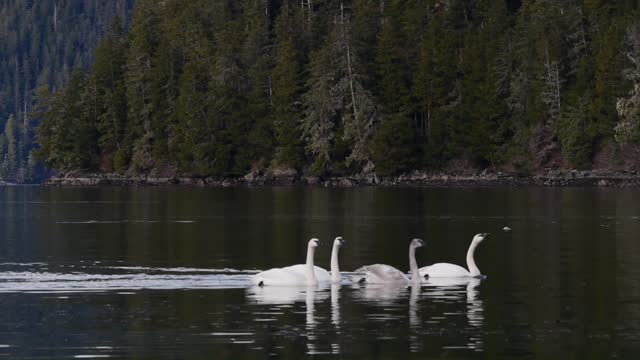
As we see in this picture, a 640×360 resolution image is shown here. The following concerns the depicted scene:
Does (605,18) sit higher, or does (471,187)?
(605,18)

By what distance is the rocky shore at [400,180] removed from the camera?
137125 mm

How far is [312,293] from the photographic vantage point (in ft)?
125

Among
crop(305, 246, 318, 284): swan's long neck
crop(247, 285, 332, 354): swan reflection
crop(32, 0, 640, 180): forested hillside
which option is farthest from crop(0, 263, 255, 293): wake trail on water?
crop(32, 0, 640, 180): forested hillside

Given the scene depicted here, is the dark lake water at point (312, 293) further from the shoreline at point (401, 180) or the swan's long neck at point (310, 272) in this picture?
the shoreline at point (401, 180)

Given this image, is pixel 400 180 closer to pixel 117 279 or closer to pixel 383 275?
pixel 117 279

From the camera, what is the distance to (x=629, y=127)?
131m

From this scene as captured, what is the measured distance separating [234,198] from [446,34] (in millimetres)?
51611

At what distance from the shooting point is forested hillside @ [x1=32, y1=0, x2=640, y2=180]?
145 metres

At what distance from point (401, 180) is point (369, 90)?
12813 millimetres

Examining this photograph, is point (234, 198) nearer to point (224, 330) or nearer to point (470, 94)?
point (470, 94)

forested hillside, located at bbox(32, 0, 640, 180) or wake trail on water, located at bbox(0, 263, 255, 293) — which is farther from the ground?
forested hillside, located at bbox(32, 0, 640, 180)

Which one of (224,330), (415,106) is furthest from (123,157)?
(224,330)

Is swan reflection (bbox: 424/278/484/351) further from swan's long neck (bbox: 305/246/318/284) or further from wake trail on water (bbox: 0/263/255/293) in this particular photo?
wake trail on water (bbox: 0/263/255/293)

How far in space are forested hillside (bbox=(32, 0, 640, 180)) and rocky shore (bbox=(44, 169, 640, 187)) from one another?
1265 millimetres
